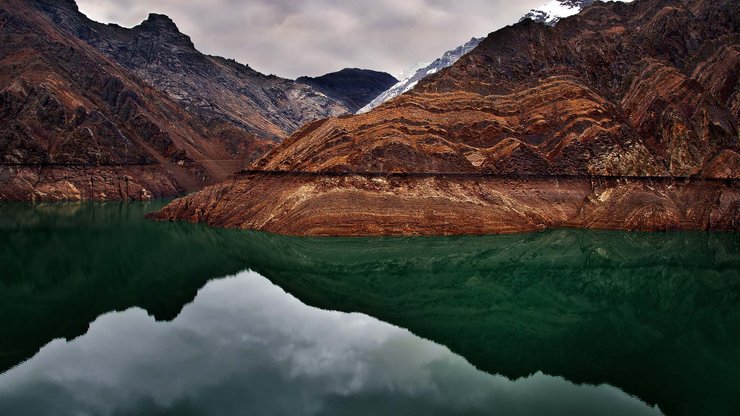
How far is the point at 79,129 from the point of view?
2995 inches

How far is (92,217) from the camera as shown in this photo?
5009 cm

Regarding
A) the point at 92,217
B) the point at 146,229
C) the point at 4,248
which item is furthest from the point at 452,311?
the point at 92,217

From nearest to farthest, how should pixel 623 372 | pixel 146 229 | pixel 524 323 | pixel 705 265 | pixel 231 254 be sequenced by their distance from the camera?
pixel 623 372
pixel 524 323
pixel 705 265
pixel 231 254
pixel 146 229

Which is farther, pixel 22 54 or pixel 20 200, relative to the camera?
pixel 22 54

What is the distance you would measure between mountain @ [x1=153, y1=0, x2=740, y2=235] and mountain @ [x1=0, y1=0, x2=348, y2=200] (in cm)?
3639

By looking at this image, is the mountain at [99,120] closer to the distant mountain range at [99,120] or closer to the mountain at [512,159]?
the distant mountain range at [99,120]

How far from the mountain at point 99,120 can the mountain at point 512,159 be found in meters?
36.4

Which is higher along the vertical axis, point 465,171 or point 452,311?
point 465,171

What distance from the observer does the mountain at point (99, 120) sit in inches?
2766

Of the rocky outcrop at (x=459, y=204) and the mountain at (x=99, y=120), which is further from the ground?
the mountain at (x=99, y=120)

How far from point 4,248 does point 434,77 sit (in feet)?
119

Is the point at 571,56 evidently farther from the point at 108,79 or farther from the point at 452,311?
the point at 108,79

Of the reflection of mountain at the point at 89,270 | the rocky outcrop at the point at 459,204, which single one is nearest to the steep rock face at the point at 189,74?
the reflection of mountain at the point at 89,270

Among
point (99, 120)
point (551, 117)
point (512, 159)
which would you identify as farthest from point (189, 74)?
point (512, 159)
